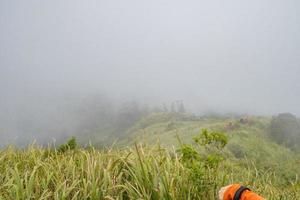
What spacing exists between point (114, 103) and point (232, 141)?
13714cm

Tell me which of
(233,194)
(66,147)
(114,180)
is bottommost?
(66,147)

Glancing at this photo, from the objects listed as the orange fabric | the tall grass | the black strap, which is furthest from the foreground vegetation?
the black strap

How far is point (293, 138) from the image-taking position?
60750 millimetres

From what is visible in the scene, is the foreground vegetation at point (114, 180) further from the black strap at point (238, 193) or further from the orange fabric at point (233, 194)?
the black strap at point (238, 193)

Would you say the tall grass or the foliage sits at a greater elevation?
the tall grass

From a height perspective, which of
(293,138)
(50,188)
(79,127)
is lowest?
(79,127)

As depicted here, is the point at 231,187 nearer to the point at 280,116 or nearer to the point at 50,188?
the point at 50,188

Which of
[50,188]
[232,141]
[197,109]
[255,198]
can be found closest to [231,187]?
[255,198]

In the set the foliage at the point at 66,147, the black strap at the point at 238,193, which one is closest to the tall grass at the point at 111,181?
the black strap at the point at 238,193

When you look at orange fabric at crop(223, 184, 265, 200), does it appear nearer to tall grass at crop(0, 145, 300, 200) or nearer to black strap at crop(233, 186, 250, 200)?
black strap at crop(233, 186, 250, 200)

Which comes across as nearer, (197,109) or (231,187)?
(231,187)

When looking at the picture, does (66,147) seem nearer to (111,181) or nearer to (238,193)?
(111,181)

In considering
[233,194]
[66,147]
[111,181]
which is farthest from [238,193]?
[66,147]

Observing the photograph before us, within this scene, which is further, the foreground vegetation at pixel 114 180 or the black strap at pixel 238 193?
the foreground vegetation at pixel 114 180
